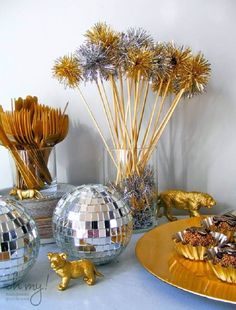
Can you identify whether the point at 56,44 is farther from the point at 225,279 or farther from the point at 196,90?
the point at 225,279

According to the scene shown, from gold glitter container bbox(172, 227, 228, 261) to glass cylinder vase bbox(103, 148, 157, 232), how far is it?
13 cm

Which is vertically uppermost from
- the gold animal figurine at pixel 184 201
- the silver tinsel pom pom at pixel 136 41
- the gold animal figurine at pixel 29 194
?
the silver tinsel pom pom at pixel 136 41

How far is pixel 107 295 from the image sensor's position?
20.0 inches

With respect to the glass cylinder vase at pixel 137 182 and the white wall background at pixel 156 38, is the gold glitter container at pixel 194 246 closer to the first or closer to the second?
the glass cylinder vase at pixel 137 182

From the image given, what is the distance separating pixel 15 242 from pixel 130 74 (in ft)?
1.16

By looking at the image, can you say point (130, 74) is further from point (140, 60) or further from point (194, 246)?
point (194, 246)

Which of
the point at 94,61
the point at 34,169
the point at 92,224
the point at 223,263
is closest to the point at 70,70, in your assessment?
the point at 94,61

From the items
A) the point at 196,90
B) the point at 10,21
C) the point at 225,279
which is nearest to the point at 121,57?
the point at 196,90

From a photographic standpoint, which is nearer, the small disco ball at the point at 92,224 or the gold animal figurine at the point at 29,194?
the small disco ball at the point at 92,224

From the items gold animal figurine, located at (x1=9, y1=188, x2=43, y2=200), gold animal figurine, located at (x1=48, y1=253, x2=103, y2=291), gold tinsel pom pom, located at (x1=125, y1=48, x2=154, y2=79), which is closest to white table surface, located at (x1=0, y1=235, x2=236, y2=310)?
gold animal figurine, located at (x1=48, y1=253, x2=103, y2=291)

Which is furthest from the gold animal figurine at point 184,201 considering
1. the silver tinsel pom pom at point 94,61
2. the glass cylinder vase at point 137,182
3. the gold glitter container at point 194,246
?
the silver tinsel pom pom at point 94,61

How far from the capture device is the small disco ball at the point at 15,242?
1.61 ft

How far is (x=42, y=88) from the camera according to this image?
83cm

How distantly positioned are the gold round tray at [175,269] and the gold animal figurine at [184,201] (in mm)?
102
